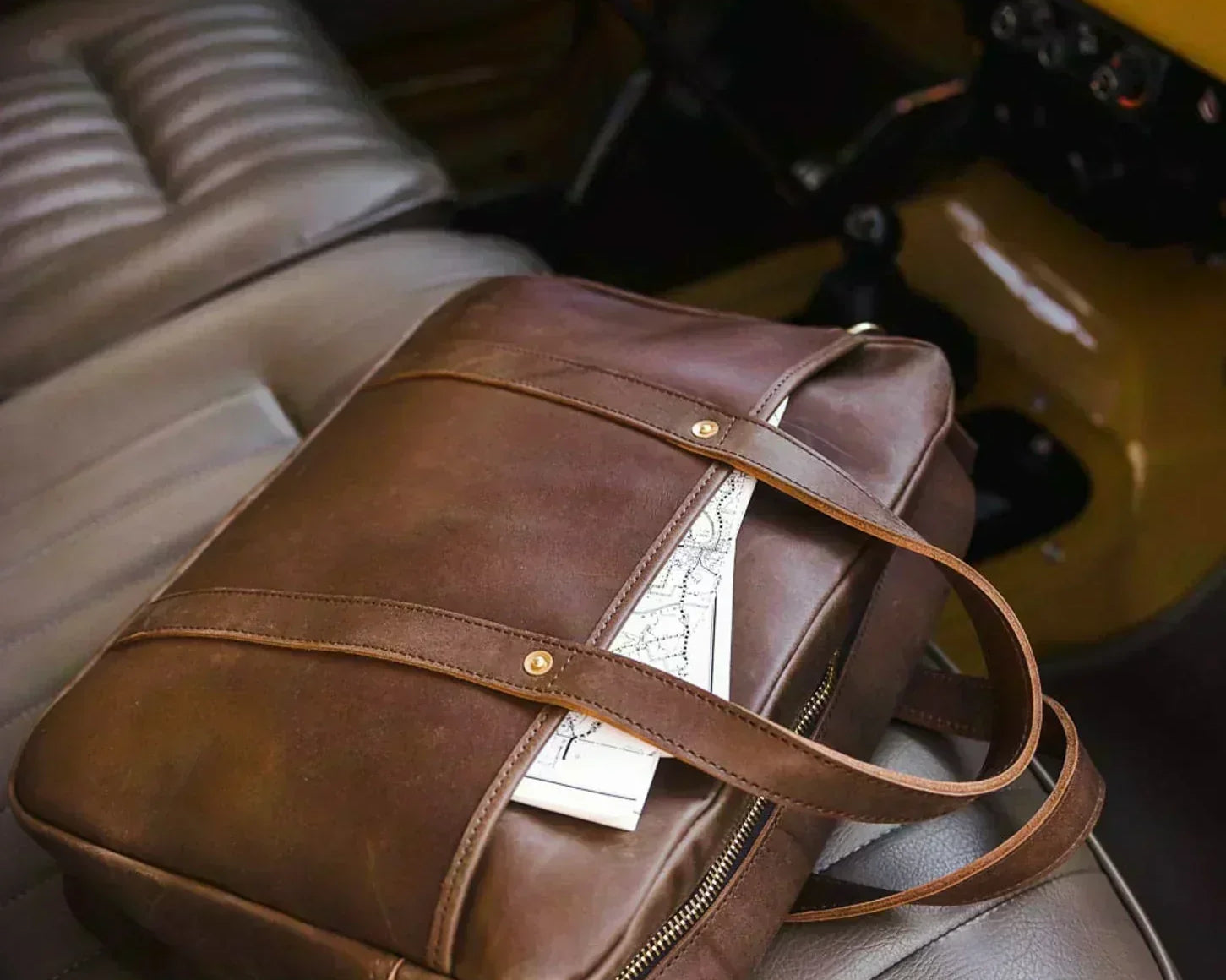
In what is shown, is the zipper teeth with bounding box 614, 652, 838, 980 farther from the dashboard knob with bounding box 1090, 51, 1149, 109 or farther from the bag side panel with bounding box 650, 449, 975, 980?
the dashboard knob with bounding box 1090, 51, 1149, 109

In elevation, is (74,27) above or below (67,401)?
above

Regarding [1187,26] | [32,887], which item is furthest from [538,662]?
[1187,26]

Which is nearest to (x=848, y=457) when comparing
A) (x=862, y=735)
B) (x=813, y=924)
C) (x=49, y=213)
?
(x=862, y=735)

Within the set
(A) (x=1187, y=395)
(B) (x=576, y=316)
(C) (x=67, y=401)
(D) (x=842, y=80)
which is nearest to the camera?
(B) (x=576, y=316)

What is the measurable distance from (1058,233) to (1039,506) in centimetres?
28

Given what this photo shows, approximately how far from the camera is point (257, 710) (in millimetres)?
531

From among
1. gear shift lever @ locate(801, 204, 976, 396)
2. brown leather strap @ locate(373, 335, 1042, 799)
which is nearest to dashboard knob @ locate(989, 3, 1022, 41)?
gear shift lever @ locate(801, 204, 976, 396)

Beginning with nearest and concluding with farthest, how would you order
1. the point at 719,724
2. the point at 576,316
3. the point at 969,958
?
1. the point at 719,724
2. the point at 969,958
3. the point at 576,316

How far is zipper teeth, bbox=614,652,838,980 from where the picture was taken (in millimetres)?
489

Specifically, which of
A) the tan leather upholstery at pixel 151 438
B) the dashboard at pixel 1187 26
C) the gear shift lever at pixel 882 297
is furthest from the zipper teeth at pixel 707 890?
the gear shift lever at pixel 882 297

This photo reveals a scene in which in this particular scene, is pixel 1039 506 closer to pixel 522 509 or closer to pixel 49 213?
pixel 522 509

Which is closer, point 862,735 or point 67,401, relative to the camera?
point 862,735

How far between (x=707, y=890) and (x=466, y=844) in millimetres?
133

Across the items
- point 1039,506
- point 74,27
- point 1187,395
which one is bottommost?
point 1039,506
